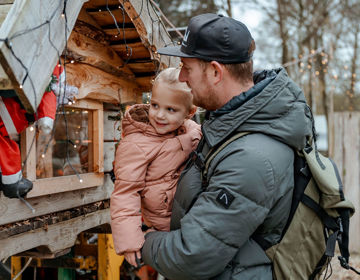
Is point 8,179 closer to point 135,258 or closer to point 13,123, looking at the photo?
point 13,123

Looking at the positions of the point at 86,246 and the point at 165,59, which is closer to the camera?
the point at 165,59

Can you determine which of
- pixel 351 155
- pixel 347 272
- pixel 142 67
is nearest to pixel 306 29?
pixel 351 155

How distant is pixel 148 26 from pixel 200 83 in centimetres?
123

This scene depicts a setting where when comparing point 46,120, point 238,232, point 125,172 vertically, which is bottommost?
point 238,232

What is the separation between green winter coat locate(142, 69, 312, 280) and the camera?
1656 mm

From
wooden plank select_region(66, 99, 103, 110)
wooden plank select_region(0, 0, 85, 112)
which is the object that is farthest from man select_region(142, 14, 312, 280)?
wooden plank select_region(66, 99, 103, 110)

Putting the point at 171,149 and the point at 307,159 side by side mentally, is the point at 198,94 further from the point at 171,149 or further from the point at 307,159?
the point at 307,159

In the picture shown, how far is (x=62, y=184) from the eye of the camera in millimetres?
3045

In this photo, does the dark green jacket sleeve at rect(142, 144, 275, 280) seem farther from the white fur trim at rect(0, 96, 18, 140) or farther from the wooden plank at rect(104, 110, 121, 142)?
the wooden plank at rect(104, 110, 121, 142)

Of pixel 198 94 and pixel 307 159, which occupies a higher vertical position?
pixel 198 94

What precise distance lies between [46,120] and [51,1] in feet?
2.45

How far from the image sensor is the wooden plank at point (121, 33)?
311 centimetres

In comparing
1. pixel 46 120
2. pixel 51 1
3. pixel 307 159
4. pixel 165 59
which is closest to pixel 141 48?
pixel 165 59

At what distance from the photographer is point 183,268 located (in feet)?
5.65
